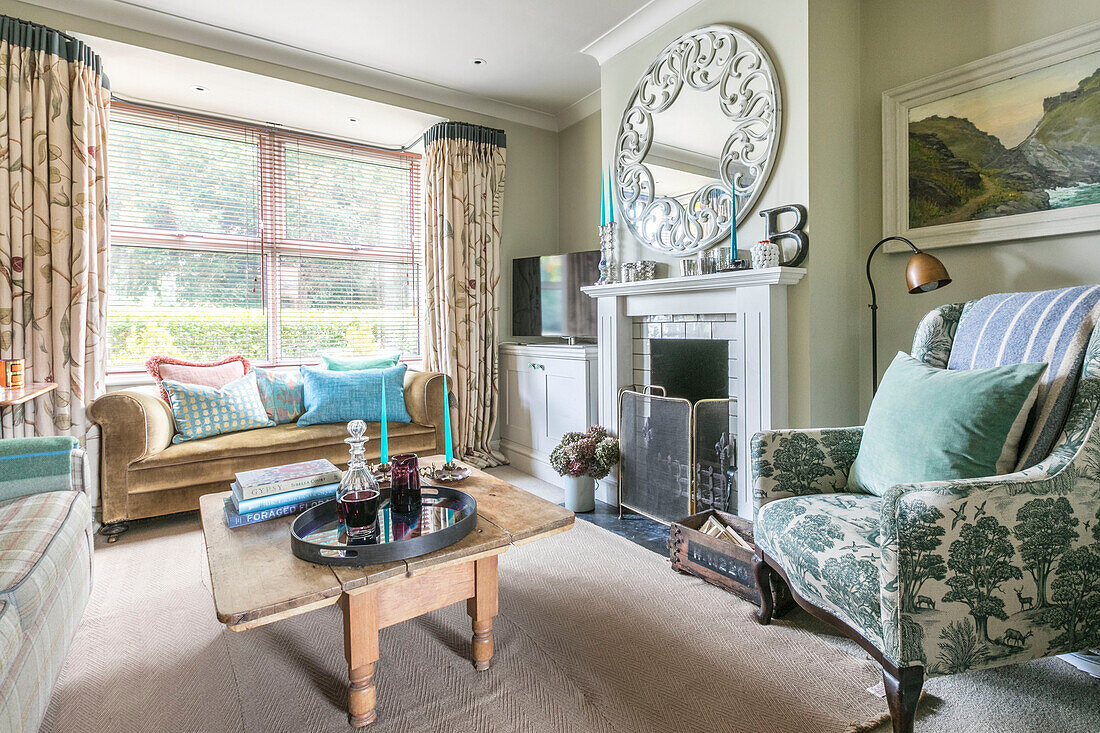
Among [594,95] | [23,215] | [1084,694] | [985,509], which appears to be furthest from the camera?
[594,95]

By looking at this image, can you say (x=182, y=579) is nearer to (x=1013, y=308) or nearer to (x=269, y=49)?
(x=269, y=49)

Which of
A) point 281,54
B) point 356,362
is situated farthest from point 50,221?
point 356,362

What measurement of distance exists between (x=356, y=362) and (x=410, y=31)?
1.97 m

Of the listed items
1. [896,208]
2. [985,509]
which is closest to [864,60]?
[896,208]

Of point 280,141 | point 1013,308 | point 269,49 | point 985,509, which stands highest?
point 269,49

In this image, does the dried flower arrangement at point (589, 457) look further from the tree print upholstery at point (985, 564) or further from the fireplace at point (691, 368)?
the tree print upholstery at point (985, 564)

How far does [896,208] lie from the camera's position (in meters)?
2.37

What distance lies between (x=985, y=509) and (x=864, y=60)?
2154 millimetres

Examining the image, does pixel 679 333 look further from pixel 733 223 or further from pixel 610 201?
pixel 610 201

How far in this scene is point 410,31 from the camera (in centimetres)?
306

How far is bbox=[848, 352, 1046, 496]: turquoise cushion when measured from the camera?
1.36 meters

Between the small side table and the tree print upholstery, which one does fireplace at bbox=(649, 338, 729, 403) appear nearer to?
the tree print upholstery

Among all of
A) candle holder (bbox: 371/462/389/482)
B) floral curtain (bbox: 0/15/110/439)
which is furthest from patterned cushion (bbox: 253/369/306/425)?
candle holder (bbox: 371/462/389/482)

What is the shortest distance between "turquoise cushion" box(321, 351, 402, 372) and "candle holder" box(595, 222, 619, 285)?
1.52m
